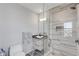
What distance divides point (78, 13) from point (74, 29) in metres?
0.31

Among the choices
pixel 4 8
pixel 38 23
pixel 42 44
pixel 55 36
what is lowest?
pixel 42 44

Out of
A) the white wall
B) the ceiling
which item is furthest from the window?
the white wall

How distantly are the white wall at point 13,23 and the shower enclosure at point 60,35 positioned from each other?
0.50ft

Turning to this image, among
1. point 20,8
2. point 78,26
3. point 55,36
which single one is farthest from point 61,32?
point 20,8

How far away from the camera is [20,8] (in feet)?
5.59

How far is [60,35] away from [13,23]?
0.93 m

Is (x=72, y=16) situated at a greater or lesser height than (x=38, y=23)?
greater

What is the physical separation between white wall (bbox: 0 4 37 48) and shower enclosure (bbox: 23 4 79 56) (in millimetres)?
151

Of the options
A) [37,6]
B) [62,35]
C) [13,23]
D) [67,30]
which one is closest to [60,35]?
[62,35]

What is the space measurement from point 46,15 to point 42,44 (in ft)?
1.88

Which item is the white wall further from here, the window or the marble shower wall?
the window

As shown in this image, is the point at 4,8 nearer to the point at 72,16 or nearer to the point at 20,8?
the point at 20,8

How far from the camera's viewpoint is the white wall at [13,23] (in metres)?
1.66

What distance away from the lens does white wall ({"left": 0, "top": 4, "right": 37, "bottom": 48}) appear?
166 centimetres
